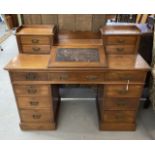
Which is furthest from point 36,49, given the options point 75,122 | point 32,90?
point 75,122

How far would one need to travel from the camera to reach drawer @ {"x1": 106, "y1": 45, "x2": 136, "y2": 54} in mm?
1507

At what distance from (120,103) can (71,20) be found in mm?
960

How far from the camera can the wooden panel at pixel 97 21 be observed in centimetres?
169

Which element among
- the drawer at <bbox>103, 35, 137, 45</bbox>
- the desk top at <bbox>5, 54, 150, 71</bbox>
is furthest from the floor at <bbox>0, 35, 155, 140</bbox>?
the drawer at <bbox>103, 35, 137, 45</bbox>

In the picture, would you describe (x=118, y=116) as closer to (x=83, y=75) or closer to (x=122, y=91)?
(x=122, y=91)

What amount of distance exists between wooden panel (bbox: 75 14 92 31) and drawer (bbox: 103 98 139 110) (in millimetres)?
778

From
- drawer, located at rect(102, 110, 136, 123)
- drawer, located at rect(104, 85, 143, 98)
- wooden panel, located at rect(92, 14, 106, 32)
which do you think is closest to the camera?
drawer, located at rect(104, 85, 143, 98)

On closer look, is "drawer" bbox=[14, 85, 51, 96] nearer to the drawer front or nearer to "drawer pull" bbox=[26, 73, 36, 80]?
"drawer pull" bbox=[26, 73, 36, 80]

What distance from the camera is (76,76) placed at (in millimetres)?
1365

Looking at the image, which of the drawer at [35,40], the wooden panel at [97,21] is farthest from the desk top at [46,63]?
the wooden panel at [97,21]

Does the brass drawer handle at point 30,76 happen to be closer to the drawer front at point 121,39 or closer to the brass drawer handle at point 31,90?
the brass drawer handle at point 31,90

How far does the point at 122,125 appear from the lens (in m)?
1.66
